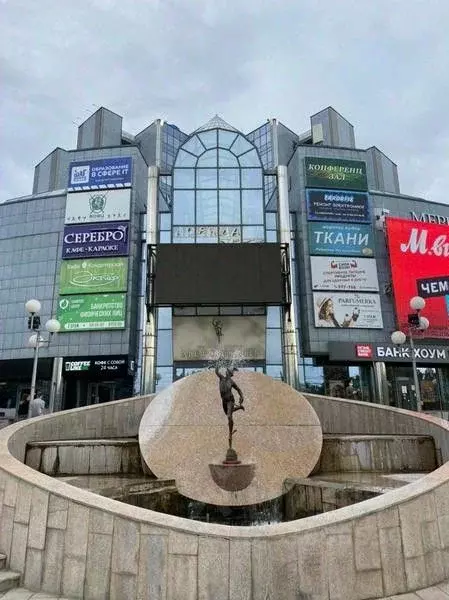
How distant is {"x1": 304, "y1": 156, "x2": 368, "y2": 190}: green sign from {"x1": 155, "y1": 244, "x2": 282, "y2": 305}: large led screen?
1006cm

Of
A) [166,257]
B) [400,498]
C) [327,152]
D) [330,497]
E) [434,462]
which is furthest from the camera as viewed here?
[327,152]

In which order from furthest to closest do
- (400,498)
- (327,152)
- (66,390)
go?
1. (327,152)
2. (66,390)
3. (400,498)

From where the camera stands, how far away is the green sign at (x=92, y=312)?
1109 inches

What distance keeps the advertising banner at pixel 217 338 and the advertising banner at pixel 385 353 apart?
5.29 metres

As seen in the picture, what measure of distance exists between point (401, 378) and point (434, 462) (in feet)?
68.6

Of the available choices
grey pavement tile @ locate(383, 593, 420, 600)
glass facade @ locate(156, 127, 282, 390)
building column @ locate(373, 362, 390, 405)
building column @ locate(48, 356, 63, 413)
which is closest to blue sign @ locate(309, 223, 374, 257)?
glass facade @ locate(156, 127, 282, 390)

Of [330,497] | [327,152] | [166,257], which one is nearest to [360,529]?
[330,497]

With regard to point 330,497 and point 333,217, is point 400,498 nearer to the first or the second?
point 330,497

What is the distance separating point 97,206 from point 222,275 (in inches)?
467

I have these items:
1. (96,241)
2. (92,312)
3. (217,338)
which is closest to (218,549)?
(217,338)

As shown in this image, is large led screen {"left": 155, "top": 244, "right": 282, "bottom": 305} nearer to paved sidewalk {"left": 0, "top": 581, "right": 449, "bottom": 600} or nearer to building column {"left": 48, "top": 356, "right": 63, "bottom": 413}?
building column {"left": 48, "top": 356, "right": 63, "bottom": 413}

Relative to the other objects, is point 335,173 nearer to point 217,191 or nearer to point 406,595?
point 217,191

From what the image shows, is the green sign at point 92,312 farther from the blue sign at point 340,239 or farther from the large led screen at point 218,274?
the blue sign at point 340,239

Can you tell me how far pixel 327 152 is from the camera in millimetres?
32562
